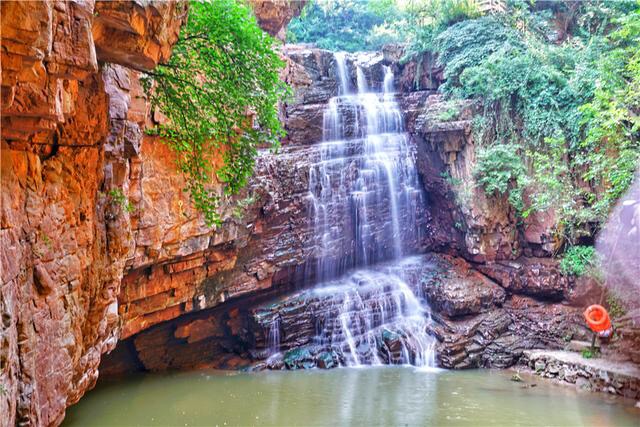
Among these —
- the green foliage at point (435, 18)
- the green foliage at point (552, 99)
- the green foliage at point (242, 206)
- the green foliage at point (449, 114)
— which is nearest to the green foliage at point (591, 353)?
the green foliage at point (552, 99)

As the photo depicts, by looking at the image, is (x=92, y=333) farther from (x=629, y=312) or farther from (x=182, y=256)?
(x=629, y=312)

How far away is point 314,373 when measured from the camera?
12.7m

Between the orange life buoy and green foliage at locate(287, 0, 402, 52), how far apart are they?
14.9 meters

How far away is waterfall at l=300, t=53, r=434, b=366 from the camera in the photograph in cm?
1397

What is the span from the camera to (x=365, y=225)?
1594 centimetres

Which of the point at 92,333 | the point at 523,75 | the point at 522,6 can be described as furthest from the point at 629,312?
the point at 92,333

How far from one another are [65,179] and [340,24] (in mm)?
20133

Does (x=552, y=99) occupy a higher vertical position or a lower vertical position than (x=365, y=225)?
higher

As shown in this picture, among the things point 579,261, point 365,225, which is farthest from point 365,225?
point 579,261

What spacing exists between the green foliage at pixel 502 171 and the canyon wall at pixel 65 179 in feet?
31.9

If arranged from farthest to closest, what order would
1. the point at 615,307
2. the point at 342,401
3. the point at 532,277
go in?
1. the point at 532,277
2. the point at 615,307
3. the point at 342,401

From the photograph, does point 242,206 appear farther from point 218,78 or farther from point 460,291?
point 460,291

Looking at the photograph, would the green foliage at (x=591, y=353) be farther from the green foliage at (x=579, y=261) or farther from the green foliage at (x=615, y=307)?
the green foliage at (x=579, y=261)

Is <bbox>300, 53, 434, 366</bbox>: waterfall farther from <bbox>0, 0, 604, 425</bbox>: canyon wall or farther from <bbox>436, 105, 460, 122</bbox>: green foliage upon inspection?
<bbox>436, 105, 460, 122</bbox>: green foliage
